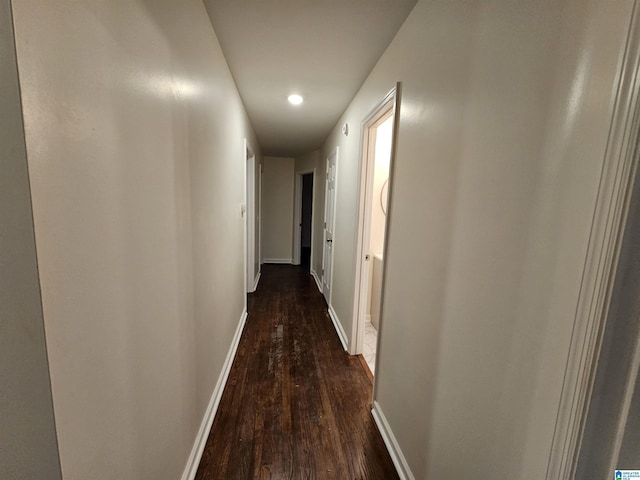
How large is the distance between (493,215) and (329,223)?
292cm

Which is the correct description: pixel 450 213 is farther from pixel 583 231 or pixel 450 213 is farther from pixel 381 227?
pixel 381 227

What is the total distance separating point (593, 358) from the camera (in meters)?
0.52

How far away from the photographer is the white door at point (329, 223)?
345 cm

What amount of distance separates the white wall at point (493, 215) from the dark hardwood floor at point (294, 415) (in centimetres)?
31

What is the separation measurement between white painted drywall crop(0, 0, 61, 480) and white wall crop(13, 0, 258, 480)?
0.08 feet

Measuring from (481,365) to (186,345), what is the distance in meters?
1.20

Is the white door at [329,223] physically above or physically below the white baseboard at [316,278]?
above

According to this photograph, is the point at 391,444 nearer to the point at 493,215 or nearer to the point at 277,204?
the point at 493,215

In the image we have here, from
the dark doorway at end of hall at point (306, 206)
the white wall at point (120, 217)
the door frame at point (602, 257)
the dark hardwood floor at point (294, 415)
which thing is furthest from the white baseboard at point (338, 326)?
the dark doorway at end of hall at point (306, 206)

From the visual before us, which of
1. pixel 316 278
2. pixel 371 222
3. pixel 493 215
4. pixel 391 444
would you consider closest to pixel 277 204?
pixel 316 278

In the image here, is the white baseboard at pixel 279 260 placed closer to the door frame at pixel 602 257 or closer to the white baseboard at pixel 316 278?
the white baseboard at pixel 316 278

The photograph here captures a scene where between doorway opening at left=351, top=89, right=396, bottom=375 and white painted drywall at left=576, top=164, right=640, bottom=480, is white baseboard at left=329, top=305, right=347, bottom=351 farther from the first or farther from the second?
white painted drywall at left=576, top=164, right=640, bottom=480

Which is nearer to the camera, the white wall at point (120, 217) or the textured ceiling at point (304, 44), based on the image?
the white wall at point (120, 217)

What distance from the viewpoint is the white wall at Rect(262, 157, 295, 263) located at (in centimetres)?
579
